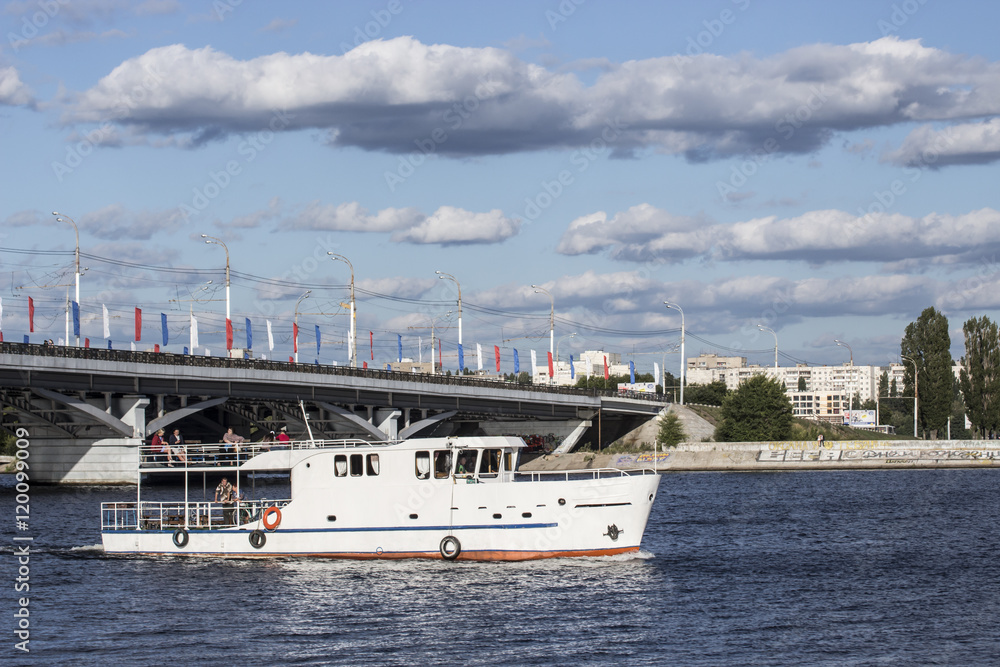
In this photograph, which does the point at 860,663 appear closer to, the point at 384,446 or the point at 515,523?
the point at 515,523

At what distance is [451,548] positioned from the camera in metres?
42.5

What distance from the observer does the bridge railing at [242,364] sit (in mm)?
82250

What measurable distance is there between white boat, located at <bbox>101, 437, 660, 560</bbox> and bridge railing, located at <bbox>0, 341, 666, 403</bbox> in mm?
41656

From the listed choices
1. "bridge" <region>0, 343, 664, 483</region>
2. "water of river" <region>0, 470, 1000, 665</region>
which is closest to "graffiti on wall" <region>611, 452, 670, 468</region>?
"bridge" <region>0, 343, 664, 483</region>

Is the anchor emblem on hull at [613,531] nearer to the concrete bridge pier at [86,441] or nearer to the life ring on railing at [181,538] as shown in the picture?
the life ring on railing at [181,538]

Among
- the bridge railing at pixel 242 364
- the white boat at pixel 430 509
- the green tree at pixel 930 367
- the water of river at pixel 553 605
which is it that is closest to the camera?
the water of river at pixel 553 605

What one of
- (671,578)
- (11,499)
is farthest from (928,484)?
(11,499)

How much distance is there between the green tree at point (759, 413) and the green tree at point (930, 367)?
13.6 m

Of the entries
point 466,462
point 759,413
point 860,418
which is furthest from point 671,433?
point 466,462

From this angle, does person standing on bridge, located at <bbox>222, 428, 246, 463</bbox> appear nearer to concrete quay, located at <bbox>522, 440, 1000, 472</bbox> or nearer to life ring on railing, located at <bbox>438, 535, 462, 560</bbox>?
life ring on railing, located at <bbox>438, 535, 462, 560</bbox>

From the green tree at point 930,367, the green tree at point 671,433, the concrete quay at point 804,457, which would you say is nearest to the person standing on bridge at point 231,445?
the concrete quay at point 804,457

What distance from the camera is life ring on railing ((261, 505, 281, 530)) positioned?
44500 millimetres

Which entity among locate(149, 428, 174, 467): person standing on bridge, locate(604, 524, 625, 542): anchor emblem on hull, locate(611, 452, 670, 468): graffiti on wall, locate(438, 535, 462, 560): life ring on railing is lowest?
locate(611, 452, 670, 468): graffiti on wall

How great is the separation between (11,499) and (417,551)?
171 feet
